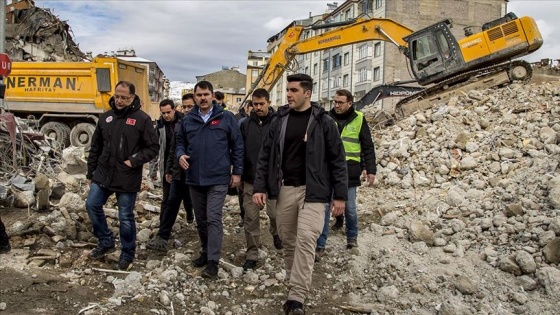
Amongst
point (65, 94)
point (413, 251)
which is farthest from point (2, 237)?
point (65, 94)

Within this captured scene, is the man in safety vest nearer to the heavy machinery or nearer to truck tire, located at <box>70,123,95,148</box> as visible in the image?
the heavy machinery

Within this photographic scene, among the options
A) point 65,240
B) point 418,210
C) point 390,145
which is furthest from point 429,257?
point 390,145

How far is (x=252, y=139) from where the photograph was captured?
524 centimetres

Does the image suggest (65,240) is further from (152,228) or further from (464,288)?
(464,288)

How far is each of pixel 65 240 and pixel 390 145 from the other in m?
7.07

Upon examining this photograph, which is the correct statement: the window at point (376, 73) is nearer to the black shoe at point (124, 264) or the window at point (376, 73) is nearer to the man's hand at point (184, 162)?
the man's hand at point (184, 162)

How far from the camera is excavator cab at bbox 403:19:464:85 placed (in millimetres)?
13141

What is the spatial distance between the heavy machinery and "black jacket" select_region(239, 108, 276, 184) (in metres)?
8.46

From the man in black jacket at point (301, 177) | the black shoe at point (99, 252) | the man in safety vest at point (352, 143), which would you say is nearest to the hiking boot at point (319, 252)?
the man in safety vest at point (352, 143)

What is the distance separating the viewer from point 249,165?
16.9ft

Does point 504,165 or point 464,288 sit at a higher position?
point 504,165

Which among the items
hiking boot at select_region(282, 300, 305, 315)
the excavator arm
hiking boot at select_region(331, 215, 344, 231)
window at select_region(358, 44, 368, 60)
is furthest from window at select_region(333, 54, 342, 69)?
hiking boot at select_region(282, 300, 305, 315)

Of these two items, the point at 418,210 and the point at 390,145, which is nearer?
the point at 418,210

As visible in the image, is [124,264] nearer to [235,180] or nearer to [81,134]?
[235,180]
